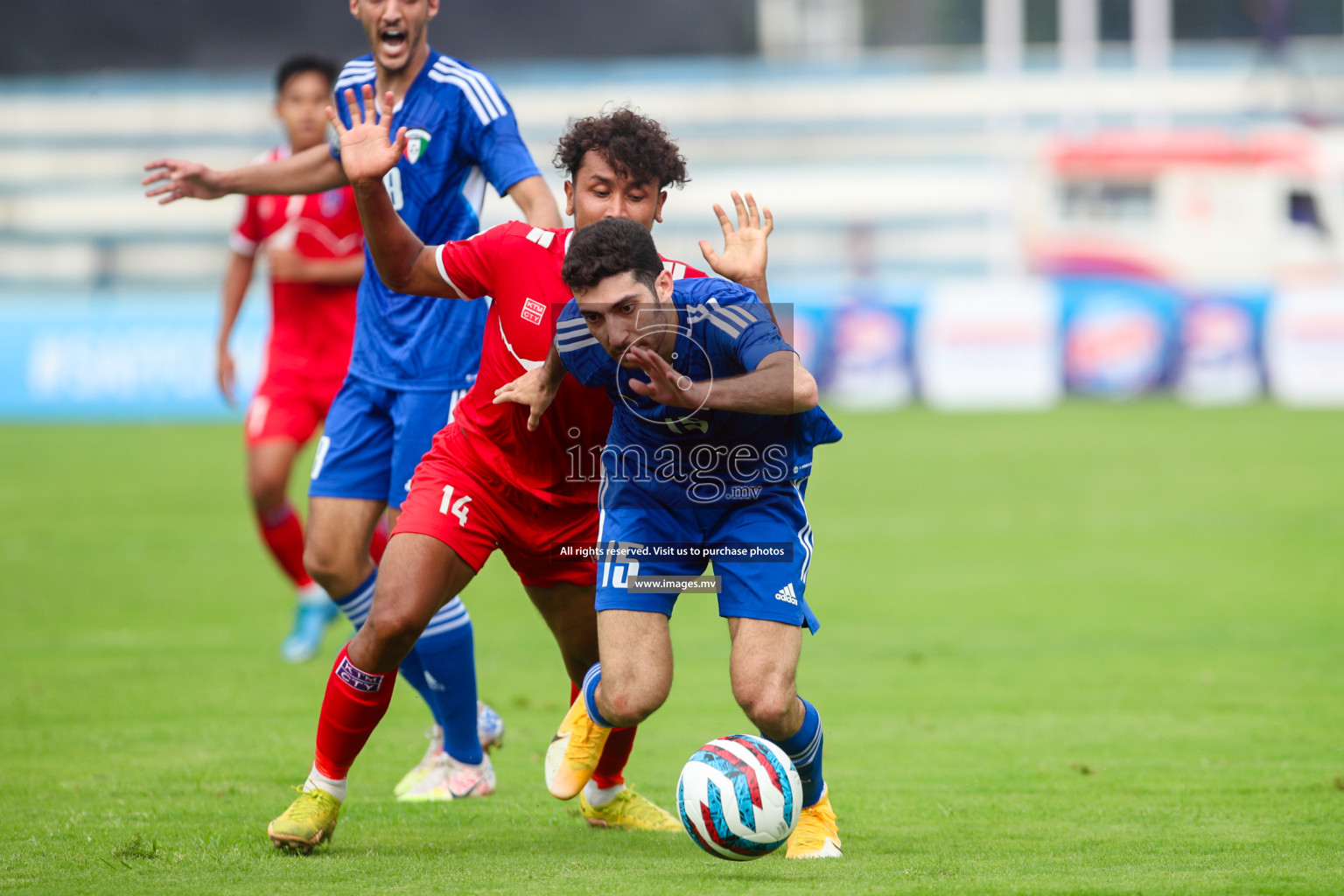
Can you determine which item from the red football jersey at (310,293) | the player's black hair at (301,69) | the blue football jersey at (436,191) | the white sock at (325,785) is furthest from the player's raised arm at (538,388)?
the player's black hair at (301,69)

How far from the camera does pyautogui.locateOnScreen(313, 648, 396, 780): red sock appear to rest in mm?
4449

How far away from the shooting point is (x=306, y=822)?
4340 mm

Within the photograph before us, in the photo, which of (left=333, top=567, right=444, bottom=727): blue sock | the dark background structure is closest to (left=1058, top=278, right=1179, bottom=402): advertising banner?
the dark background structure

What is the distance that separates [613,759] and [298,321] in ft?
12.5

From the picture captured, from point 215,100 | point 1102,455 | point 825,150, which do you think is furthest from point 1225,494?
point 215,100

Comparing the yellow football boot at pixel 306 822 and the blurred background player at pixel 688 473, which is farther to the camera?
the yellow football boot at pixel 306 822

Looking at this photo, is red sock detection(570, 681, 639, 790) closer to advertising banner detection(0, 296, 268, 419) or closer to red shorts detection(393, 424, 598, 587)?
red shorts detection(393, 424, 598, 587)

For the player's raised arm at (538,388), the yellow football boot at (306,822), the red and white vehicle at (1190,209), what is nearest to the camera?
the yellow football boot at (306,822)

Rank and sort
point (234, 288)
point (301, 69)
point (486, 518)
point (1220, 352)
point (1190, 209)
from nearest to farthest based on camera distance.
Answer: point (486, 518) < point (301, 69) < point (234, 288) < point (1220, 352) < point (1190, 209)

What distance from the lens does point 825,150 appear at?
3697cm

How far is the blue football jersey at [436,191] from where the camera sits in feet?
17.6

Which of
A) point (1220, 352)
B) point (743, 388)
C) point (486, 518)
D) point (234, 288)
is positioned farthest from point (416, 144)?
point (1220, 352)

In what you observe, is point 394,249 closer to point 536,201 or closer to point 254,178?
point 536,201

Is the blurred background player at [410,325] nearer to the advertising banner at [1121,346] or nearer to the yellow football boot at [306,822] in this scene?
the yellow football boot at [306,822]
